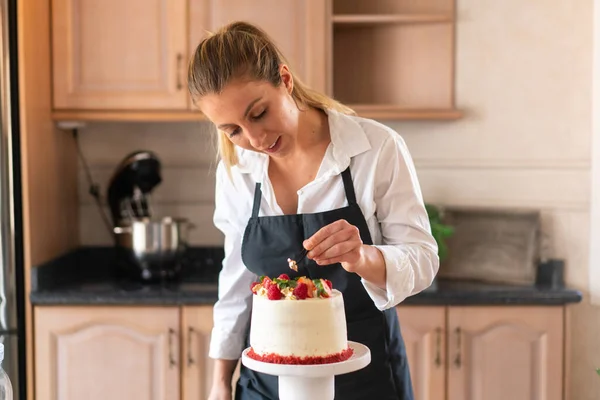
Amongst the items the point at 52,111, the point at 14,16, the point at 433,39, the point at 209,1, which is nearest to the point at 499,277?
the point at 433,39

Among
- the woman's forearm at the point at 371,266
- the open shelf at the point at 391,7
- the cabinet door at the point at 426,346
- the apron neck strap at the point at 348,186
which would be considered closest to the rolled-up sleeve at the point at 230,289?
the apron neck strap at the point at 348,186

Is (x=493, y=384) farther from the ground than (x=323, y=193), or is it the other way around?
(x=323, y=193)

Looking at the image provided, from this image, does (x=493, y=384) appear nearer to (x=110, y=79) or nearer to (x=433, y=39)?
(x=433, y=39)

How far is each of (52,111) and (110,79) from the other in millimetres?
221

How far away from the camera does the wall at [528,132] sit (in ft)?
9.14

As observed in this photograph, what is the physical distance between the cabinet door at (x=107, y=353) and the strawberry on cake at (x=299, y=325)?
A: 3.84ft

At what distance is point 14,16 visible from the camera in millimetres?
2445

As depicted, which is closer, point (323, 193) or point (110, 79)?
point (323, 193)

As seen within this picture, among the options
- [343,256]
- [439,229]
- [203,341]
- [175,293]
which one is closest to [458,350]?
[439,229]

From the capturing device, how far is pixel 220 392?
1.64 m

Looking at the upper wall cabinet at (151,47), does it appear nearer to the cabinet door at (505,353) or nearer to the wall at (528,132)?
the wall at (528,132)

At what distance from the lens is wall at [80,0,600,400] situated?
279cm

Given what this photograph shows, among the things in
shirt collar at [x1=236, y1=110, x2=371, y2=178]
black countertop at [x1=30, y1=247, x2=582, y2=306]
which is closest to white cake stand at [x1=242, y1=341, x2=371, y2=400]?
shirt collar at [x1=236, y1=110, x2=371, y2=178]

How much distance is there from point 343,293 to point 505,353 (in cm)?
108
